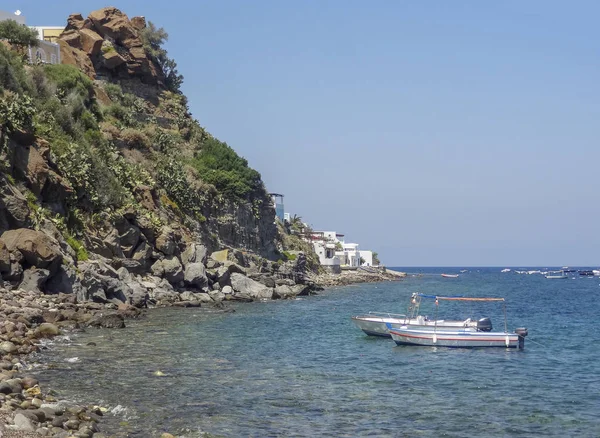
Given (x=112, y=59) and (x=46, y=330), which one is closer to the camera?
(x=46, y=330)

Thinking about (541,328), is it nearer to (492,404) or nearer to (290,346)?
(290,346)

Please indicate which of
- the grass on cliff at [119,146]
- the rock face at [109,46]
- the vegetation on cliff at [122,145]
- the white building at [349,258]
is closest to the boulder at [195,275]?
the grass on cliff at [119,146]

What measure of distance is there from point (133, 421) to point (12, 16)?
240 feet

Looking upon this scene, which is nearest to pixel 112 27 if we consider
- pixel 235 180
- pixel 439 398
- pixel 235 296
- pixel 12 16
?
pixel 12 16

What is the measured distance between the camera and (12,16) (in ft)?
262

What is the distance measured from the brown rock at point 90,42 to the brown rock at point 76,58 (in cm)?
108

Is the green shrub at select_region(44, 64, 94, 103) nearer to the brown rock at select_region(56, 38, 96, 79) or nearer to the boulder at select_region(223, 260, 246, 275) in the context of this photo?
the brown rock at select_region(56, 38, 96, 79)

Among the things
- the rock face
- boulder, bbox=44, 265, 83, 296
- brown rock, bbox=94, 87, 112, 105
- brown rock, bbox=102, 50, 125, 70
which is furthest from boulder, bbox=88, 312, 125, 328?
brown rock, bbox=102, 50, 125, 70

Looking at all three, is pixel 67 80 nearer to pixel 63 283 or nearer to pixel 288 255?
pixel 63 283

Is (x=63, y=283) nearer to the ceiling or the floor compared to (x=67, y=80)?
nearer to the floor

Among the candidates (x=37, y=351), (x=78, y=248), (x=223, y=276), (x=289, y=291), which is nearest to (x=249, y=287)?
(x=223, y=276)

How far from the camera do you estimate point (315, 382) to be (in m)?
26.2

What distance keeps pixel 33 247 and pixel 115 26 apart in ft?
212

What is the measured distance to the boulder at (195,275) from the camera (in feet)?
195
